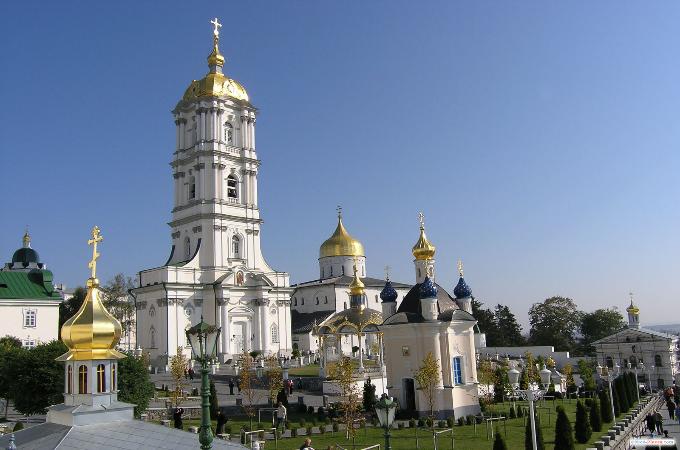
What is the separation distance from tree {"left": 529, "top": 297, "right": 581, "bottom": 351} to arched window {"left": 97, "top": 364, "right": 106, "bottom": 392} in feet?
227

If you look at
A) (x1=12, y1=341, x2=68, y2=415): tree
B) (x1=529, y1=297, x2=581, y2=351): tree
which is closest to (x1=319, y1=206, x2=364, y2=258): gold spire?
(x1=529, y1=297, x2=581, y2=351): tree

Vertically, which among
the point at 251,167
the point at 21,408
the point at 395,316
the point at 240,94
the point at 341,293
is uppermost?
the point at 240,94

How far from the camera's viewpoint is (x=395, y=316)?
2934 centimetres

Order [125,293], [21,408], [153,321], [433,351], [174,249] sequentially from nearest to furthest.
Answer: [21,408] < [433,351] < [153,321] < [174,249] < [125,293]

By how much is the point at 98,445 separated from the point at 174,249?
45.9 m

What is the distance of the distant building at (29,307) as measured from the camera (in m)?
44.7

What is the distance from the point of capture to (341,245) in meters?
72.2

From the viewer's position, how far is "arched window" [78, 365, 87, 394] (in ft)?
40.2

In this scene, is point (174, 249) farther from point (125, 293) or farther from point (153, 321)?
point (125, 293)

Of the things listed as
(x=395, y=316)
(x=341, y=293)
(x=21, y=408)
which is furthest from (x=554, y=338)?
(x=21, y=408)

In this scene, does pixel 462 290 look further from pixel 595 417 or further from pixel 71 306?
pixel 71 306

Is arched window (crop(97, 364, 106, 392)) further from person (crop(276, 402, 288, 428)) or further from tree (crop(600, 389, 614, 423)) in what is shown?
tree (crop(600, 389, 614, 423))

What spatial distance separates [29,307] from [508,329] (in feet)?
175

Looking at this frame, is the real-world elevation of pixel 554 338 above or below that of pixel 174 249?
below
